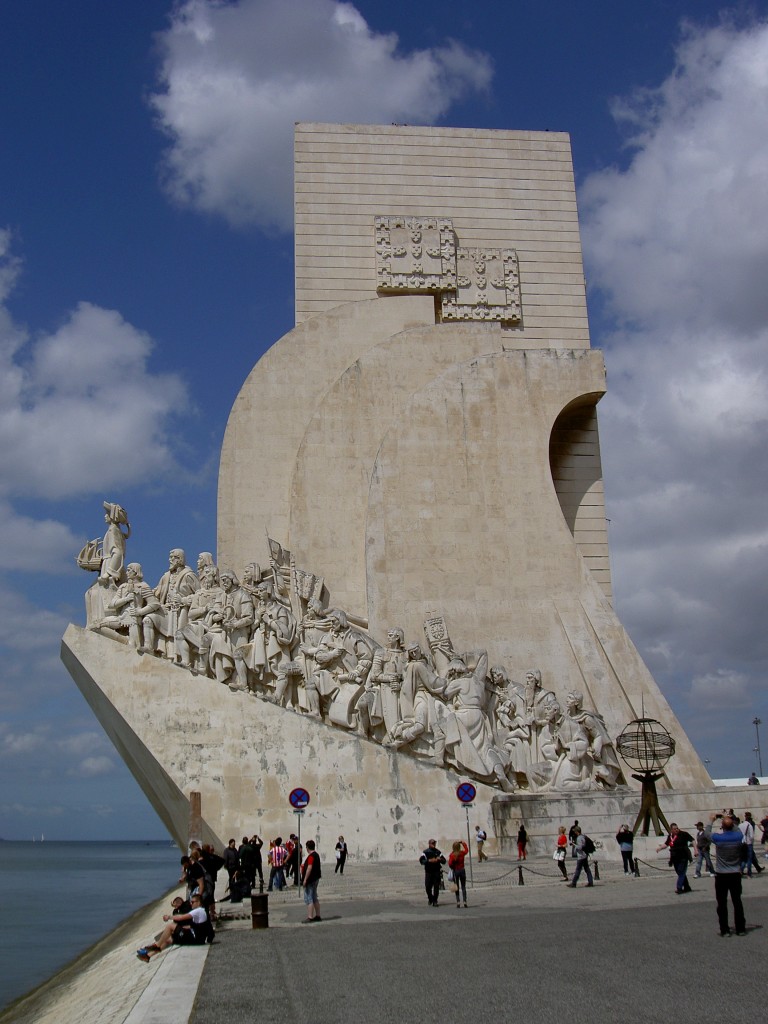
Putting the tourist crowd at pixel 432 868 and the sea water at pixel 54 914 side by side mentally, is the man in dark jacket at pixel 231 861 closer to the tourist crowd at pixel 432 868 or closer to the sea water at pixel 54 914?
the tourist crowd at pixel 432 868

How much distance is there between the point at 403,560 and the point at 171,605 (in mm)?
3960

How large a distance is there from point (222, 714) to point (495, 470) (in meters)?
6.34

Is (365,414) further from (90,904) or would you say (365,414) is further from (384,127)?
(90,904)

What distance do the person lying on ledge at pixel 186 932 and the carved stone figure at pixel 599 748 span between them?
8.09m

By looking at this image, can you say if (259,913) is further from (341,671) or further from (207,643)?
(207,643)

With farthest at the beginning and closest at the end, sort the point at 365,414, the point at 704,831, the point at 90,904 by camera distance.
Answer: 1. the point at 90,904
2. the point at 365,414
3. the point at 704,831

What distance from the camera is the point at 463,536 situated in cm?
1672

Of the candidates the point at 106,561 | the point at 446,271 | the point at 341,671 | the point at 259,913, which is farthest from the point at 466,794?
the point at 446,271

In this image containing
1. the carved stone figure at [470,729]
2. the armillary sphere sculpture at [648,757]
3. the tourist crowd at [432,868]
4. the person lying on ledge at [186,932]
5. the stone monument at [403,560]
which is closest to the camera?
the tourist crowd at [432,868]

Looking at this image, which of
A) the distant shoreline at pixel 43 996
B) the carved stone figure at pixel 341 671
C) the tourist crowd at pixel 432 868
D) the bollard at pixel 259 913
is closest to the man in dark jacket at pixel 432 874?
the tourist crowd at pixel 432 868

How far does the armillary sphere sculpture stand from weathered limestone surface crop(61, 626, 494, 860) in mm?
1852

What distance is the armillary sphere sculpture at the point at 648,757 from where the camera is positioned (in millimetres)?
11898

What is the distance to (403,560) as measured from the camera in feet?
54.2

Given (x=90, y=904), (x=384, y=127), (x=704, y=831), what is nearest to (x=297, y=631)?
(x=704, y=831)
